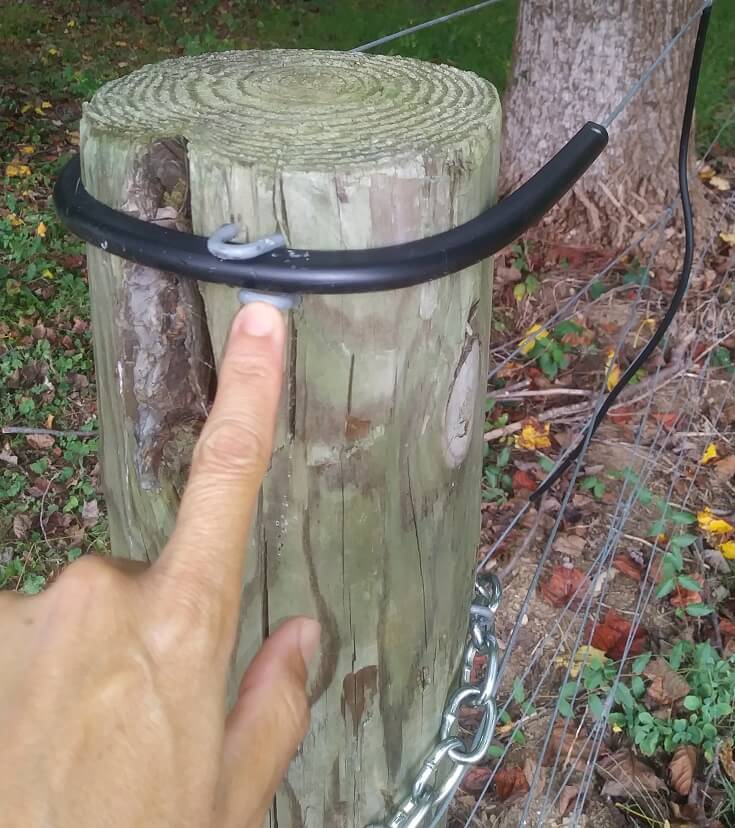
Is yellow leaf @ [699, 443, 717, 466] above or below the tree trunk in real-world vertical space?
below

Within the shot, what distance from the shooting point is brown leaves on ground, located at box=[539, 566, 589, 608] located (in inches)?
107

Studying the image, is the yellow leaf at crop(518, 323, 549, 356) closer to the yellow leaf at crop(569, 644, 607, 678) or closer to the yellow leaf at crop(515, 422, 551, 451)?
the yellow leaf at crop(515, 422, 551, 451)

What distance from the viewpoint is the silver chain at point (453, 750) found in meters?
1.23

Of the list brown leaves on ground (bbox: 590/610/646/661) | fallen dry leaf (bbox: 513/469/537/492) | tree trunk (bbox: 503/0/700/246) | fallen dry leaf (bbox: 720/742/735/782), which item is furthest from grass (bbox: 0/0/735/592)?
fallen dry leaf (bbox: 720/742/735/782)

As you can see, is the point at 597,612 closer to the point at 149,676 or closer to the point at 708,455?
the point at 708,455

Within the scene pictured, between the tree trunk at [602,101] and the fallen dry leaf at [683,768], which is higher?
the tree trunk at [602,101]

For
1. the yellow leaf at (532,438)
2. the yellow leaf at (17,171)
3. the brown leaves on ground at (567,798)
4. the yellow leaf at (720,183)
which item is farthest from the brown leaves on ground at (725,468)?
the yellow leaf at (17,171)

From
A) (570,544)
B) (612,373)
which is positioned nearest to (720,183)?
(612,373)

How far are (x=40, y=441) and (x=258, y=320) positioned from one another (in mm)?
2922

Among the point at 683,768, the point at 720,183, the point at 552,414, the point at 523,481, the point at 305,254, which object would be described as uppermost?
the point at 305,254

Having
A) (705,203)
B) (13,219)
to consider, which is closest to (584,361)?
(705,203)

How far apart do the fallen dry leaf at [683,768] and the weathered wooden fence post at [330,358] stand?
134 centimetres

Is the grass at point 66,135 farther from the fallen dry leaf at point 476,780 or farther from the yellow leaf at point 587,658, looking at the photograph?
the yellow leaf at point 587,658

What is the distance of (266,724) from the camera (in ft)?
2.89
